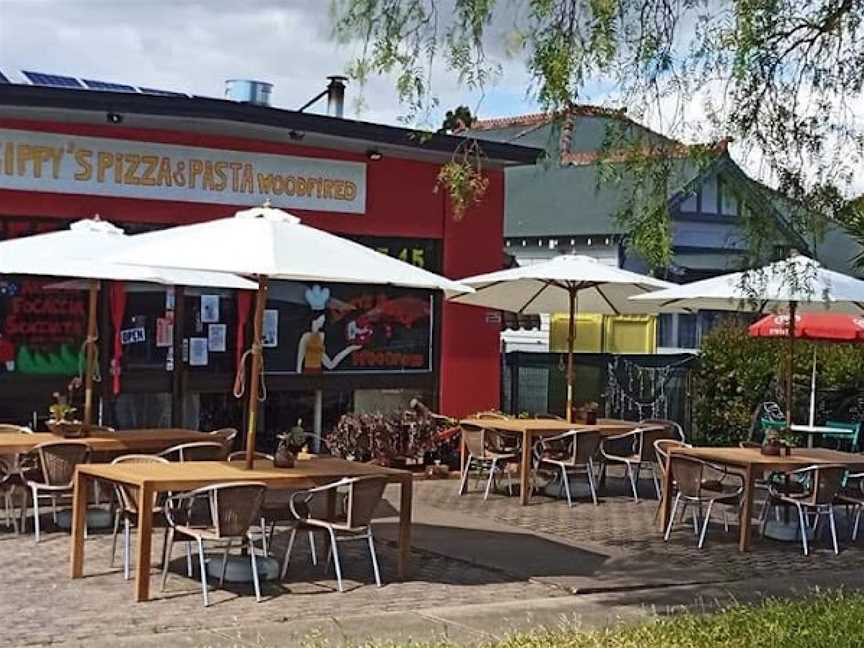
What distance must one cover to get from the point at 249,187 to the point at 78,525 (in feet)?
22.6

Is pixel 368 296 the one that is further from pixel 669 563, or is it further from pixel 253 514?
pixel 253 514

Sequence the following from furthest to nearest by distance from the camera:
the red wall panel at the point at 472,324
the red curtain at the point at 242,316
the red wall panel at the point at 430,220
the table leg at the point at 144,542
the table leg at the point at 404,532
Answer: the red wall panel at the point at 472,324, the red curtain at the point at 242,316, the red wall panel at the point at 430,220, the table leg at the point at 404,532, the table leg at the point at 144,542

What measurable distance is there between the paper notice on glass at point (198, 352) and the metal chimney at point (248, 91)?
11.6 ft

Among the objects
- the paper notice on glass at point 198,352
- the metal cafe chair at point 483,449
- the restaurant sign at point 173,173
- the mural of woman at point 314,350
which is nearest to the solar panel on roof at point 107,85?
the restaurant sign at point 173,173

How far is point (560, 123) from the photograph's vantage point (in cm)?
852

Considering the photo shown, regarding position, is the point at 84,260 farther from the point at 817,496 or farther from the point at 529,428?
the point at 817,496

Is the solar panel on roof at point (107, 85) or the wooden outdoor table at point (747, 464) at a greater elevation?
the solar panel on roof at point (107, 85)

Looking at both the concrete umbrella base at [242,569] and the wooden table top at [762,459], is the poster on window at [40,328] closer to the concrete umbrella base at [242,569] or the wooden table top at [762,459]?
the concrete umbrella base at [242,569]

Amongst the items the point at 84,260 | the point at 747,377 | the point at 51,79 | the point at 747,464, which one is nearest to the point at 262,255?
the point at 84,260

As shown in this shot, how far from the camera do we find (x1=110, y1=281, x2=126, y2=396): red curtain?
1462 centimetres

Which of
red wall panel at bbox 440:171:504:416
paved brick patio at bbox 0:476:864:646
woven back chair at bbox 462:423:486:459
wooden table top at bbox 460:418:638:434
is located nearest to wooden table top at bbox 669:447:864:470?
paved brick patio at bbox 0:476:864:646

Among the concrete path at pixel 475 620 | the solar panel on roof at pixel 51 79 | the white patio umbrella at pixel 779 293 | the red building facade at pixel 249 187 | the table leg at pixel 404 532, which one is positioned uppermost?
the solar panel on roof at pixel 51 79

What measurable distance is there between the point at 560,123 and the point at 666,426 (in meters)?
6.96

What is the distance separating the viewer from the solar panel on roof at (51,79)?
15241 millimetres
